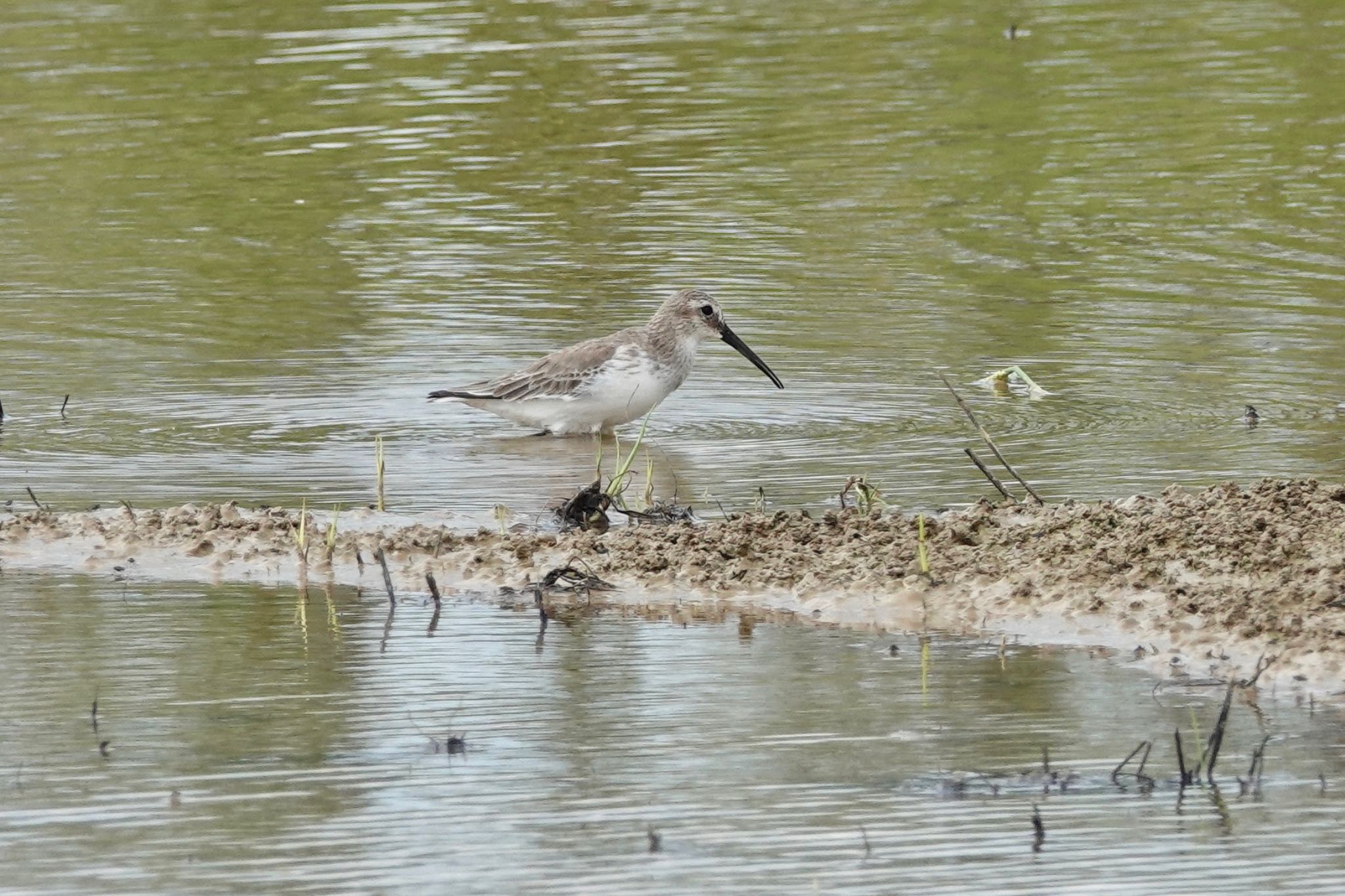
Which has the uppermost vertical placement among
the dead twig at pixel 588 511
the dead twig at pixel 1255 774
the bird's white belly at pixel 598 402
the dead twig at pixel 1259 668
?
the bird's white belly at pixel 598 402

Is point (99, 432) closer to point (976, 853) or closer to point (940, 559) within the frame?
point (940, 559)

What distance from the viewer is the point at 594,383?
11727mm

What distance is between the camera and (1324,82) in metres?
21.2

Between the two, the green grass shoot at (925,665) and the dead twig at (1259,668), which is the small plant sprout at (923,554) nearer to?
the green grass shoot at (925,665)

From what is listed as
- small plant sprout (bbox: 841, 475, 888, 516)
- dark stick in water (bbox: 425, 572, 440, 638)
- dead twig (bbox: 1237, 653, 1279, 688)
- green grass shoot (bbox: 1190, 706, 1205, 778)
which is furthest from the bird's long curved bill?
green grass shoot (bbox: 1190, 706, 1205, 778)

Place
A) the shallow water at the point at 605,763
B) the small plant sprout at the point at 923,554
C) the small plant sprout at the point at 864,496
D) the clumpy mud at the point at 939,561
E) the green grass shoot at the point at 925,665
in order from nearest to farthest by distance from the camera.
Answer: the shallow water at the point at 605,763
the green grass shoot at the point at 925,665
the clumpy mud at the point at 939,561
the small plant sprout at the point at 923,554
the small plant sprout at the point at 864,496

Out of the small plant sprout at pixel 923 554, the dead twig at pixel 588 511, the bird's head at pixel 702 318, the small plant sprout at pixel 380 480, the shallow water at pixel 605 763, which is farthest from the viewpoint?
the bird's head at pixel 702 318

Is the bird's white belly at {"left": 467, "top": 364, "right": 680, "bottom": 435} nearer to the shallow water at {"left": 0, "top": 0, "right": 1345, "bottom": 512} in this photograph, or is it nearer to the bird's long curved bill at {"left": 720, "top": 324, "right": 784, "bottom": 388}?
the shallow water at {"left": 0, "top": 0, "right": 1345, "bottom": 512}

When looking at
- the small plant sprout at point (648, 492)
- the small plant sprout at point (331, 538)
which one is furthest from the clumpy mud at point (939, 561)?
the small plant sprout at point (648, 492)

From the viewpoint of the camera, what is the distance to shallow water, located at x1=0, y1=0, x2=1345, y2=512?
10922mm

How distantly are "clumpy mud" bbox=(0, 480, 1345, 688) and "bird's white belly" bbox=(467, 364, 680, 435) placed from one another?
2.47 meters

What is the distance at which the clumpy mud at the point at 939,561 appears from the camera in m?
7.08

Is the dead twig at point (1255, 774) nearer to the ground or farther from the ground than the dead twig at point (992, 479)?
nearer to the ground

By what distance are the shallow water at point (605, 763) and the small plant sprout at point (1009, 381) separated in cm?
437
